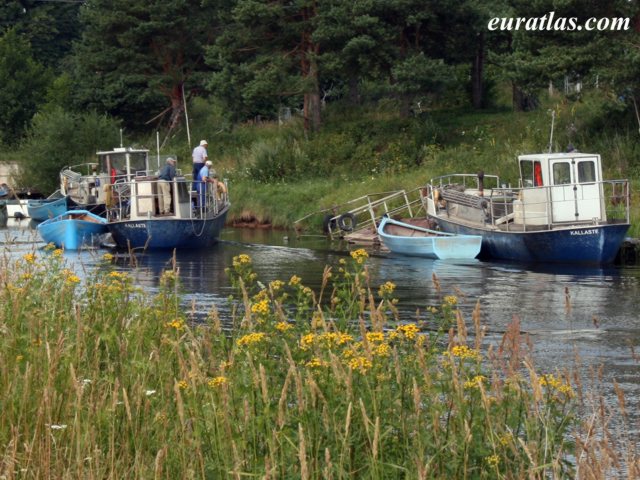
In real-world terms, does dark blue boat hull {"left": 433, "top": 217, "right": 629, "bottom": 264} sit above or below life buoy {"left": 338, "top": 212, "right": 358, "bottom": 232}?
below

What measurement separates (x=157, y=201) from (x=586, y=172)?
477 inches

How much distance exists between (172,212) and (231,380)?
27.1m

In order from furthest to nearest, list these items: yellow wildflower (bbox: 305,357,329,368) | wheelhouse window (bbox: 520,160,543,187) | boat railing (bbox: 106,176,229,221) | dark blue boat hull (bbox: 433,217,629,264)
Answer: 1. boat railing (bbox: 106,176,229,221)
2. wheelhouse window (bbox: 520,160,543,187)
3. dark blue boat hull (bbox: 433,217,629,264)
4. yellow wildflower (bbox: 305,357,329,368)

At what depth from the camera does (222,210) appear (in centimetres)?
3562

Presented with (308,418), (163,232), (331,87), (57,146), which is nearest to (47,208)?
(57,146)

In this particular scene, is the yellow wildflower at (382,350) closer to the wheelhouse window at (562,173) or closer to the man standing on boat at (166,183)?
the wheelhouse window at (562,173)

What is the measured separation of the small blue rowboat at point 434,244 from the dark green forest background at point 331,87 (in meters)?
6.57

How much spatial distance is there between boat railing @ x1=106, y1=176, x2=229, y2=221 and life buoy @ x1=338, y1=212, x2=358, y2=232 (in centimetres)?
364

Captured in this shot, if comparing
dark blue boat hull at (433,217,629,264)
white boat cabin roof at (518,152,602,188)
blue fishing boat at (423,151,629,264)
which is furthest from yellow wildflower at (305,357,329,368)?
white boat cabin roof at (518,152,602,188)

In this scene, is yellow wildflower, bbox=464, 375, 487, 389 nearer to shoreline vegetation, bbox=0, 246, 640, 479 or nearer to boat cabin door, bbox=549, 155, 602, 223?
shoreline vegetation, bbox=0, 246, 640, 479

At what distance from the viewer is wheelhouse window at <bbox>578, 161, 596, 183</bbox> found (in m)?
27.9

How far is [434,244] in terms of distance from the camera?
2953 cm

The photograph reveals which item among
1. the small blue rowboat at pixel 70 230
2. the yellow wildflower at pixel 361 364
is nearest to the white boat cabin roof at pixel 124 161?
the small blue rowboat at pixel 70 230

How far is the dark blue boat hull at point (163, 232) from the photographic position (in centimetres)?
3272
